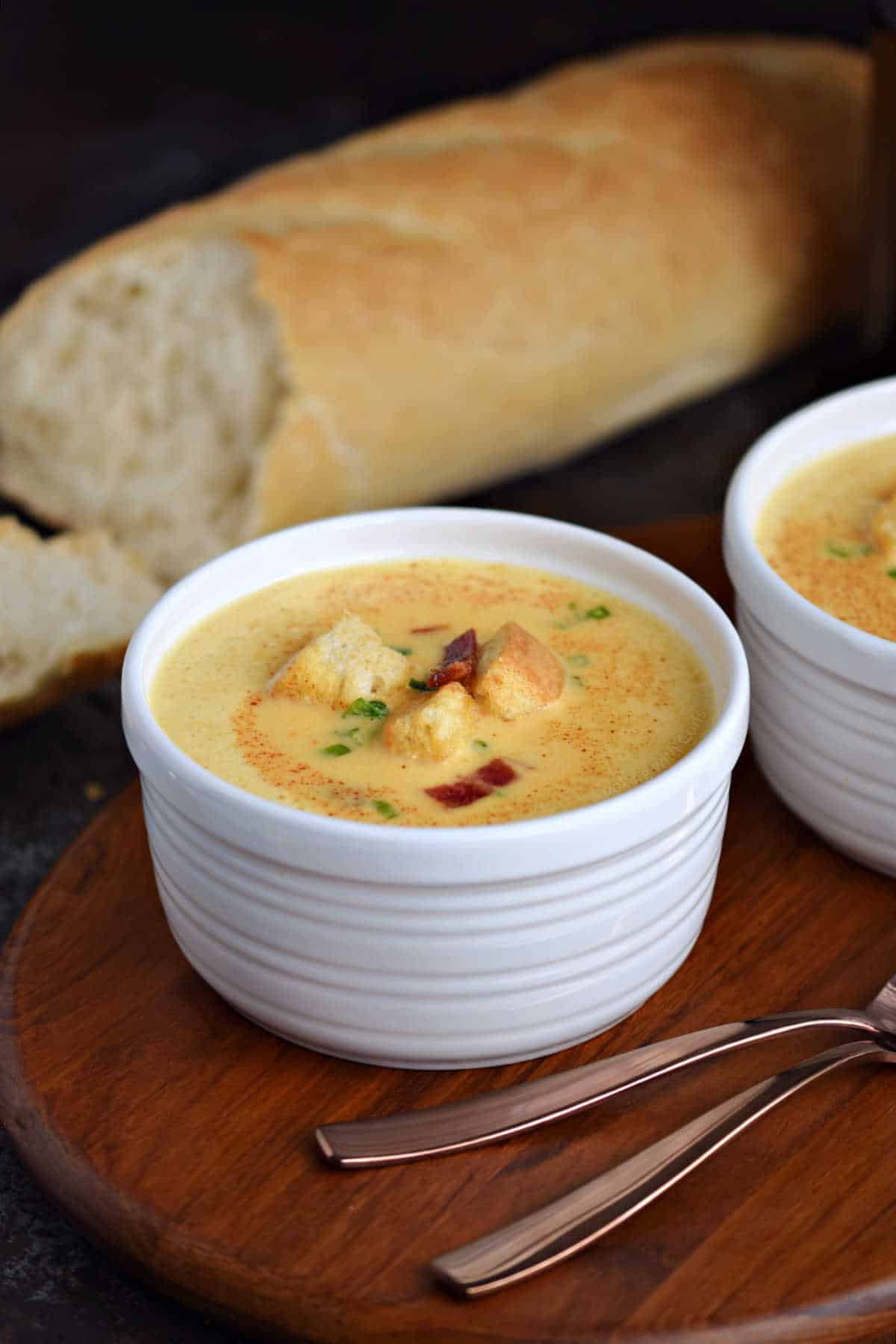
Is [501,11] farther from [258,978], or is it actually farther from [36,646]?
[258,978]

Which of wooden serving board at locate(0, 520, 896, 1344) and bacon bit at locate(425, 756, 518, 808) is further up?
bacon bit at locate(425, 756, 518, 808)

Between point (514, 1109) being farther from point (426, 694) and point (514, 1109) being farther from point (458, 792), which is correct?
point (426, 694)

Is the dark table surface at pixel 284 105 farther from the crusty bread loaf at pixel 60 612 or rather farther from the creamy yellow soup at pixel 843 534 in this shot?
the creamy yellow soup at pixel 843 534

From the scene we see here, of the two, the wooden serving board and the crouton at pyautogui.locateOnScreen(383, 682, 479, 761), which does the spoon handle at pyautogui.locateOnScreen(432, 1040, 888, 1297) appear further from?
the crouton at pyautogui.locateOnScreen(383, 682, 479, 761)

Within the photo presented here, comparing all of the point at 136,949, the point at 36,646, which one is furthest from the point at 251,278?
the point at 136,949

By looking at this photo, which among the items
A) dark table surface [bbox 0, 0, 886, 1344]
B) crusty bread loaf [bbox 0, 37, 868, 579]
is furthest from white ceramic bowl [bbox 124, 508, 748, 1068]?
crusty bread loaf [bbox 0, 37, 868, 579]
